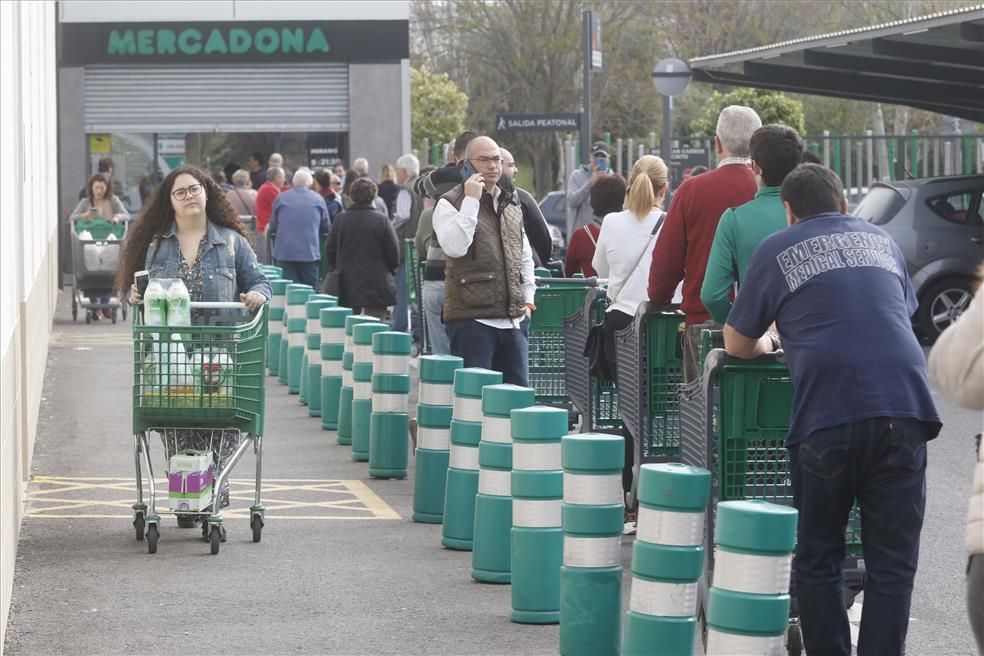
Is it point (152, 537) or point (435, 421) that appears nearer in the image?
point (152, 537)

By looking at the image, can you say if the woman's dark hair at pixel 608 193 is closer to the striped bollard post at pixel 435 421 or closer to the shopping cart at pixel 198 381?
the striped bollard post at pixel 435 421

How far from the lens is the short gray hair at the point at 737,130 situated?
812 centimetres

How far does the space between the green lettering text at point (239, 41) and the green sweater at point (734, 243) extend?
1149 inches

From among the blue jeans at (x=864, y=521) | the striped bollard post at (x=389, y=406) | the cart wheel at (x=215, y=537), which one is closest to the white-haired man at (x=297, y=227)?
the striped bollard post at (x=389, y=406)

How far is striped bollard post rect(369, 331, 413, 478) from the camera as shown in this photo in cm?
1117

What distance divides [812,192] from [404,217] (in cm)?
1378

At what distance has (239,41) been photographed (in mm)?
35469

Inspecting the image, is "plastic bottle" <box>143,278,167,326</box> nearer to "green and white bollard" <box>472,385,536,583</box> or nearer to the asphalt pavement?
the asphalt pavement

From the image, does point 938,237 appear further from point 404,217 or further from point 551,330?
point 551,330

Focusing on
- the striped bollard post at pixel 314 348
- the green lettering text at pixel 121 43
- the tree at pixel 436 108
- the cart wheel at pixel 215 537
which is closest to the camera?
the cart wheel at pixel 215 537

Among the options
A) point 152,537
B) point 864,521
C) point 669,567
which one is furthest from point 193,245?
point 864,521

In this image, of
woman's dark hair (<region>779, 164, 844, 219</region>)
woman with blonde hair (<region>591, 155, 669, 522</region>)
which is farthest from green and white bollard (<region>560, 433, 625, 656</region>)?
woman with blonde hair (<region>591, 155, 669, 522</region>)

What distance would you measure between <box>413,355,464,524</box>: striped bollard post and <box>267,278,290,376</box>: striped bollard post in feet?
26.7

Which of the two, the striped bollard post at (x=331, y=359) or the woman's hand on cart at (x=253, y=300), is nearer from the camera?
the woman's hand on cart at (x=253, y=300)
